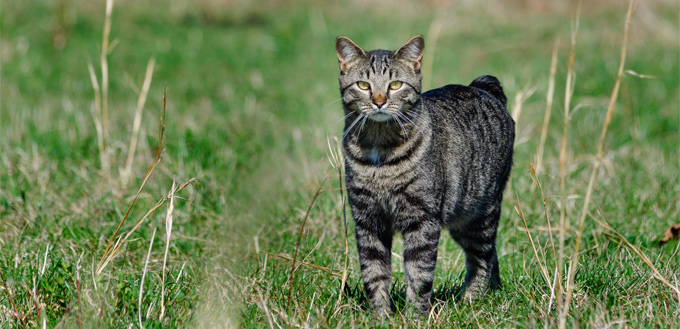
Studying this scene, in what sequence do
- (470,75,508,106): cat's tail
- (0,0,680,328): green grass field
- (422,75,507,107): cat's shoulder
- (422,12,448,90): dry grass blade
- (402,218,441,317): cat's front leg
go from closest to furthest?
1. (0,0,680,328): green grass field
2. (402,218,441,317): cat's front leg
3. (422,75,507,107): cat's shoulder
4. (470,75,508,106): cat's tail
5. (422,12,448,90): dry grass blade

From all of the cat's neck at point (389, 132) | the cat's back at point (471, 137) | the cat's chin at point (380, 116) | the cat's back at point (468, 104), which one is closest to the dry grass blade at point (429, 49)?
the cat's back at point (468, 104)

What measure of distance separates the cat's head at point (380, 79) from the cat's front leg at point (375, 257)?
1.59 feet

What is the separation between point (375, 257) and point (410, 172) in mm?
420

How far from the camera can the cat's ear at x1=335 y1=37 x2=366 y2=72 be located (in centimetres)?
323

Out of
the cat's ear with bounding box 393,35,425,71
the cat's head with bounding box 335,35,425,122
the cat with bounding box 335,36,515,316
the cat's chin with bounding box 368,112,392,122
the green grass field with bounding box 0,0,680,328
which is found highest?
the cat's ear with bounding box 393,35,425,71

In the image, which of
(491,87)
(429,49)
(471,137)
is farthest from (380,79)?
(429,49)

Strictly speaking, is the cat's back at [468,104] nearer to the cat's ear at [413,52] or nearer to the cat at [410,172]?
the cat at [410,172]

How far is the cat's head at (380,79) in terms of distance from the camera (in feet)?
9.98

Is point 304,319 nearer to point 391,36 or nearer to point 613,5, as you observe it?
point 391,36

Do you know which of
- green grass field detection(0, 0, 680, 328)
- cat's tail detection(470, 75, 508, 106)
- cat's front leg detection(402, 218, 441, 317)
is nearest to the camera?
green grass field detection(0, 0, 680, 328)

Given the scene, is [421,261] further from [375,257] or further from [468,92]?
[468,92]

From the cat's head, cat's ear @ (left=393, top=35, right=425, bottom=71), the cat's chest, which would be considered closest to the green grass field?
the cat's chest

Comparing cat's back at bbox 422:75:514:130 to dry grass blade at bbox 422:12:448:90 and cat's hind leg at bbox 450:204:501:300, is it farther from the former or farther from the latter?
dry grass blade at bbox 422:12:448:90

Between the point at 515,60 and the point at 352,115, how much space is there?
241 inches
